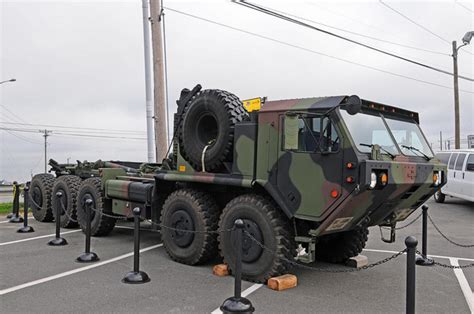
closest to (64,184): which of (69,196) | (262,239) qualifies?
(69,196)

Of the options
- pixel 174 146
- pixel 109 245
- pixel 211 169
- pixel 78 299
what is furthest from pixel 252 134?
pixel 109 245

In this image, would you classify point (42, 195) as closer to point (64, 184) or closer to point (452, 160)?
point (64, 184)

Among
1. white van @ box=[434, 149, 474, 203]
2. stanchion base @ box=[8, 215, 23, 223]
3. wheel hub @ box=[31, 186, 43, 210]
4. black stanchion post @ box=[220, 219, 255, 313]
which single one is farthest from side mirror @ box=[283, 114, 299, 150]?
white van @ box=[434, 149, 474, 203]

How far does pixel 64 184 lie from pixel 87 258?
12.3ft

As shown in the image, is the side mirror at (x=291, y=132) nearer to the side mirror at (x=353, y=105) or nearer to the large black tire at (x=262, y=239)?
the side mirror at (x=353, y=105)

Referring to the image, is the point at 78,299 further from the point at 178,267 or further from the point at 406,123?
the point at 406,123

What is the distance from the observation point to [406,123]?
21.2 ft

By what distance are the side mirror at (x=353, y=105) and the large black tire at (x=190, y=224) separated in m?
2.69

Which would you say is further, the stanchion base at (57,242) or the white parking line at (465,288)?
the stanchion base at (57,242)

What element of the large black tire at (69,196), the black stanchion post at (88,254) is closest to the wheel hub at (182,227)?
the black stanchion post at (88,254)

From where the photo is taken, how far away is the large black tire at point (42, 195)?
11383 mm

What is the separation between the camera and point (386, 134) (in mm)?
5934

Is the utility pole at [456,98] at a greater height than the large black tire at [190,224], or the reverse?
the utility pole at [456,98]

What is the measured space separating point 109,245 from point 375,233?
6.14 meters
